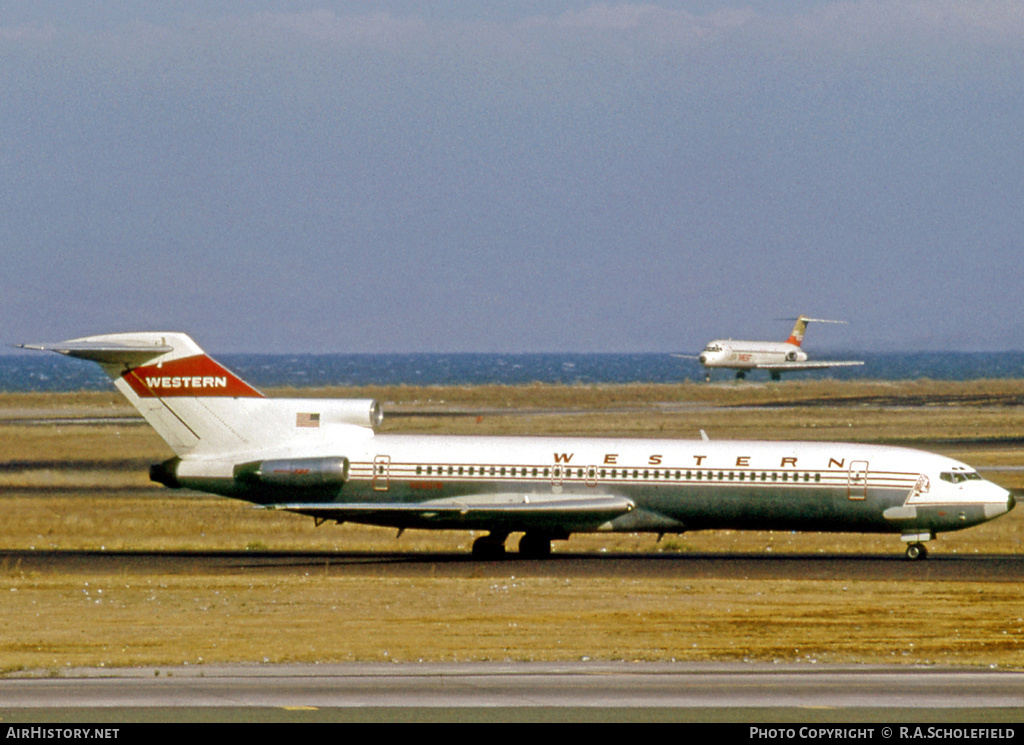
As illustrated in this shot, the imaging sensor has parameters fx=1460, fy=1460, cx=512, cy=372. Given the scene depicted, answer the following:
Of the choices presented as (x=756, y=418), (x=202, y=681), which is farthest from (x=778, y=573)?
(x=756, y=418)

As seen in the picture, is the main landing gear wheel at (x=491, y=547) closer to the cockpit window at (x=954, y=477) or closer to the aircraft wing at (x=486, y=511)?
the aircraft wing at (x=486, y=511)

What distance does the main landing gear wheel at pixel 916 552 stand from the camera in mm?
38438

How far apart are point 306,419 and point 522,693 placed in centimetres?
2116

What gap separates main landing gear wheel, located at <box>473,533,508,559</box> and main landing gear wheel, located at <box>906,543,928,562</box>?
1074cm

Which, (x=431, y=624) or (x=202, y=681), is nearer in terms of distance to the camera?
(x=202, y=681)

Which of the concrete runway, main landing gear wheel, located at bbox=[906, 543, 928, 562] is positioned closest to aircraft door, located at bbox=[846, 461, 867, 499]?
main landing gear wheel, located at bbox=[906, 543, 928, 562]

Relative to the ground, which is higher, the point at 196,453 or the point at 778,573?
the point at 196,453

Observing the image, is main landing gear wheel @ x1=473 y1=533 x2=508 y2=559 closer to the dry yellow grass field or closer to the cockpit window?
the dry yellow grass field

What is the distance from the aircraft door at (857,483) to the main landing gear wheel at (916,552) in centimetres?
213

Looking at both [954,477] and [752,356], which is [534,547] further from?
[752,356]

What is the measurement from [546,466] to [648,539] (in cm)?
814

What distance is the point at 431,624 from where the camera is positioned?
2752 cm

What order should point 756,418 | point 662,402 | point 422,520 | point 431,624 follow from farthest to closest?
point 662,402, point 756,418, point 422,520, point 431,624
